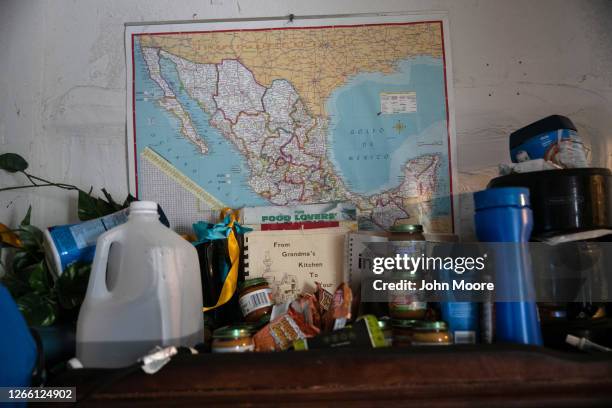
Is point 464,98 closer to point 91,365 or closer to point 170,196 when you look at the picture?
point 170,196

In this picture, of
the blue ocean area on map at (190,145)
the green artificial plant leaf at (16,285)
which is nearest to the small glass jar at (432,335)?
the blue ocean area on map at (190,145)

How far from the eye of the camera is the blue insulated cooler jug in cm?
61

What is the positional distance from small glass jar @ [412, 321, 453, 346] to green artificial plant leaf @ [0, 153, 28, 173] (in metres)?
0.87

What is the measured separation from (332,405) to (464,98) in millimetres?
707

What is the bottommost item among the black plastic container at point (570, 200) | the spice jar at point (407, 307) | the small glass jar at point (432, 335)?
the small glass jar at point (432, 335)

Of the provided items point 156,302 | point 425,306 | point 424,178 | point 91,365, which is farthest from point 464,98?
point 91,365

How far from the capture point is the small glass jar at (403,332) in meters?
0.61

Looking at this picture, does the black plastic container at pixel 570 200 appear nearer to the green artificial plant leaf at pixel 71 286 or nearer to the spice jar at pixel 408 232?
the spice jar at pixel 408 232

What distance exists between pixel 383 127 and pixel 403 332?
471 millimetres

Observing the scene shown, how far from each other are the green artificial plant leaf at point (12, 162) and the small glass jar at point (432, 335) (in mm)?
866

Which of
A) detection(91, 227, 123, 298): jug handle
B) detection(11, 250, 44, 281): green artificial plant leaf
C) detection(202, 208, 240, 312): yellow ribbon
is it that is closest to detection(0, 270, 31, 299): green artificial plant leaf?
detection(11, 250, 44, 281): green artificial plant leaf

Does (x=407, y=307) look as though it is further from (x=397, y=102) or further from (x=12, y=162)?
(x=12, y=162)

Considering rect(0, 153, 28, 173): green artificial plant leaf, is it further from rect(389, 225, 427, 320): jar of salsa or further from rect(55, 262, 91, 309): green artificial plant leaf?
rect(389, 225, 427, 320): jar of salsa

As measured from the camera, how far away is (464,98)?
94 centimetres
